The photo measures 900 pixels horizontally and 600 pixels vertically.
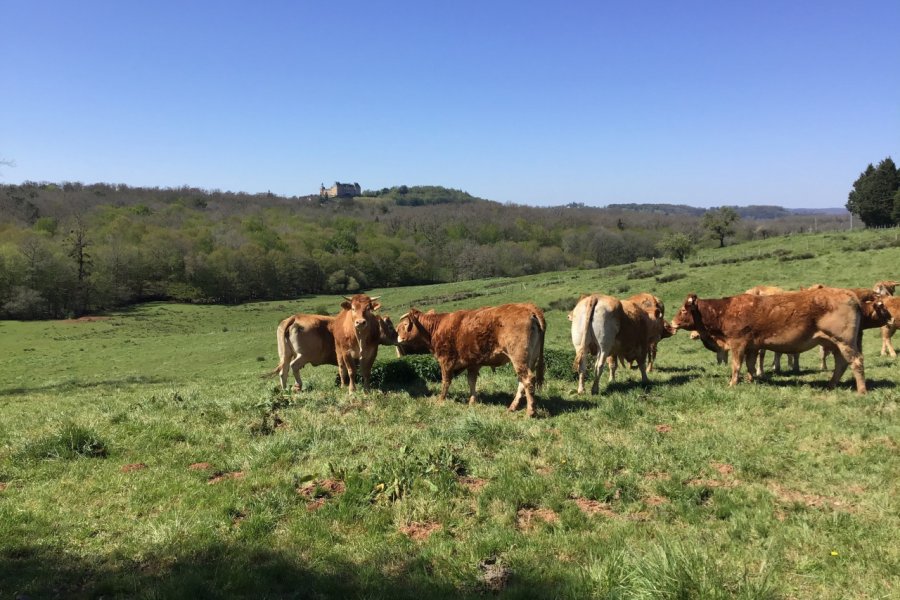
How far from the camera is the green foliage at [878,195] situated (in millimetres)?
90250

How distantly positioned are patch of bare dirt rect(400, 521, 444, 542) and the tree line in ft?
236

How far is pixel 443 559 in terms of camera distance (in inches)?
195

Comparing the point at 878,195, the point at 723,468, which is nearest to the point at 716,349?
the point at 723,468

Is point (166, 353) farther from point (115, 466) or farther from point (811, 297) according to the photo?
point (811, 297)

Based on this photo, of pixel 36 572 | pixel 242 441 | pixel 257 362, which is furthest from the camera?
pixel 257 362

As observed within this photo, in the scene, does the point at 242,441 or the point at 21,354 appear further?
the point at 21,354

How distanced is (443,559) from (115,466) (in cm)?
534

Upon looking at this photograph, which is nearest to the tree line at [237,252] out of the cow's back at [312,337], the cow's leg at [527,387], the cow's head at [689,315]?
the cow's head at [689,315]

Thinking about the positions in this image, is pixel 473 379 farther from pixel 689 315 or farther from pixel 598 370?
pixel 689 315

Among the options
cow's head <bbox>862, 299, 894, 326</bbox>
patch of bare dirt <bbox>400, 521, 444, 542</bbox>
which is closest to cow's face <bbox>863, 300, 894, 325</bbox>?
cow's head <bbox>862, 299, 894, 326</bbox>

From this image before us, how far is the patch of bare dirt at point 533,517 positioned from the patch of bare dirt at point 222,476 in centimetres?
370

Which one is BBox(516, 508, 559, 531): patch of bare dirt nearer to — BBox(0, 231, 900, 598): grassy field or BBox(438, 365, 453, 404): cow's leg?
BBox(0, 231, 900, 598): grassy field

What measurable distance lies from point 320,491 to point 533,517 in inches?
101

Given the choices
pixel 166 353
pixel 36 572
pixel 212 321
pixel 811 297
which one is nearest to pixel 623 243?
pixel 212 321
